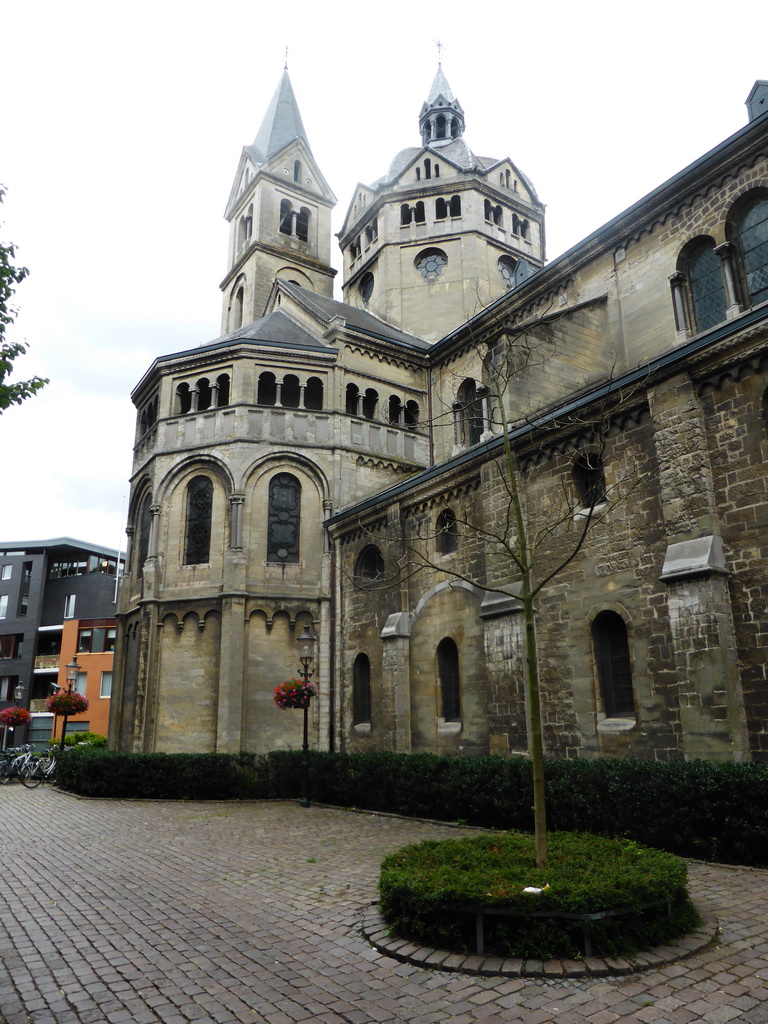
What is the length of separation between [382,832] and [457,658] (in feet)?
19.4

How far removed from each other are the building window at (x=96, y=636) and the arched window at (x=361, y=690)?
40766mm

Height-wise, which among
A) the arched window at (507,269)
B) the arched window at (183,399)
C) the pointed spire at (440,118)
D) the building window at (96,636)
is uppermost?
the pointed spire at (440,118)

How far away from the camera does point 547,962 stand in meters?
6.85

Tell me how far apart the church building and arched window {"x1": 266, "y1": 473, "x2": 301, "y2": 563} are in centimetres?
9

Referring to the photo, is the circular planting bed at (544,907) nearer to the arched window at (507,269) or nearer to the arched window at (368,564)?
the arched window at (368,564)

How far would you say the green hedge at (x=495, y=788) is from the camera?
10.9 metres

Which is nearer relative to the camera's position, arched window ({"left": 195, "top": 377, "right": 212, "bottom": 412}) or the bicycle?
arched window ({"left": 195, "top": 377, "right": 212, "bottom": 412})

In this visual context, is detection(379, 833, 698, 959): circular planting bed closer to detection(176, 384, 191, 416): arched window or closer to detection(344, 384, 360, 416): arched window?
detection(344, 384, 360, 416): arched window

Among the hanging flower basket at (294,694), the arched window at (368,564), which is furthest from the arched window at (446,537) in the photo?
the hanging flower basket at (294,694)

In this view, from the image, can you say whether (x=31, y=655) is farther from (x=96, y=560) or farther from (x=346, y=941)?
(x=346, y=941)

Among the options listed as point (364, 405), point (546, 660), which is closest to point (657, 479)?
point (546, 660)

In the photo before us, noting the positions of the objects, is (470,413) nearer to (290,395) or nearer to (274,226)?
(290,395)

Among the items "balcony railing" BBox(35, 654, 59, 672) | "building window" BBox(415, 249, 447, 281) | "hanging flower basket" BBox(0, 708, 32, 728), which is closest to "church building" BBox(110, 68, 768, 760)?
"building window" BBox(415, 249, 447, 281)

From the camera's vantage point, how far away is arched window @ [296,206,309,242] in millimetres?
42781
